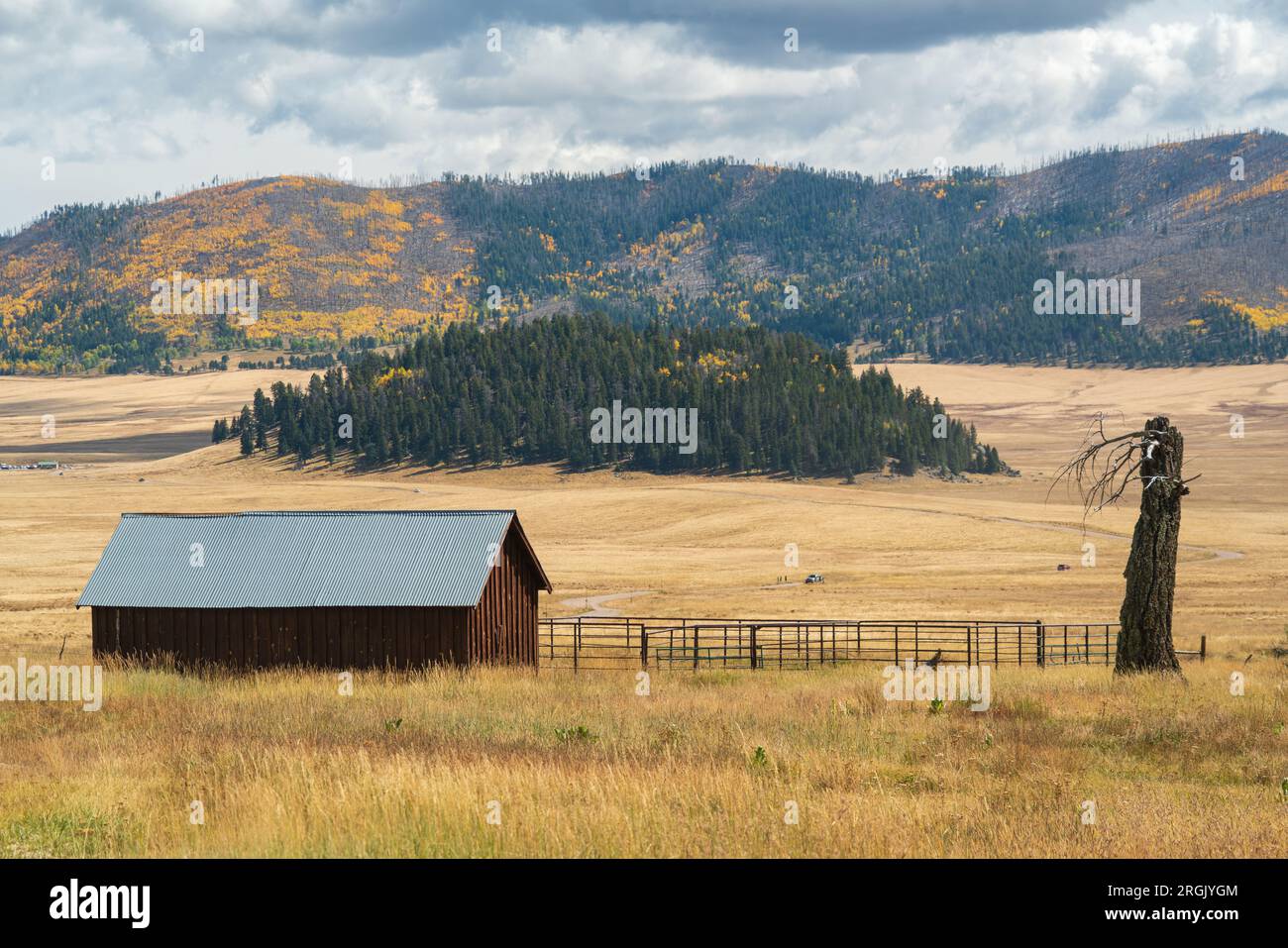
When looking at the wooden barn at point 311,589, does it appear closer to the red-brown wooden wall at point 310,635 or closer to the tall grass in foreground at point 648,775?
the red-brown wooden wall at point 310,635

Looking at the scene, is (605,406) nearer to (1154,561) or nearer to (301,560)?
(301,560)

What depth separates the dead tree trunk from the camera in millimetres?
25141

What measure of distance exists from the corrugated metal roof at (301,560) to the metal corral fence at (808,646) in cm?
456

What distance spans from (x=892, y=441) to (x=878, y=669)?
126m

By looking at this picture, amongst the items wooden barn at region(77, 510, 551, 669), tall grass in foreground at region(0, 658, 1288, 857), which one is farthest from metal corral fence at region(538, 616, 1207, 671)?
tall grass in foreground at region(0, 658, 1288, 857)

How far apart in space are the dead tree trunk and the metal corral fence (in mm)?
6184

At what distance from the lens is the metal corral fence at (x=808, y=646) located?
117 ft

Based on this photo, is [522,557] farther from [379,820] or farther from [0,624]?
[0,624]

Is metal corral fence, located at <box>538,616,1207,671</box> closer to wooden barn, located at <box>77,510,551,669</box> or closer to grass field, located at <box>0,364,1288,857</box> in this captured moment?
grass field, located at <box>0,364,1288,857</box>

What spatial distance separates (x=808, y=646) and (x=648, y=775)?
30.7 metres

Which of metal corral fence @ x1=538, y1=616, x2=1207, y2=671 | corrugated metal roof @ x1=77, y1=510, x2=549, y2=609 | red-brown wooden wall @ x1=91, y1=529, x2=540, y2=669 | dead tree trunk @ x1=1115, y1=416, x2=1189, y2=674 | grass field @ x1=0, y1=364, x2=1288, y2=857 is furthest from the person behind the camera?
metal corral fence @ x1=538, y1=616, x2=1207, y2=671

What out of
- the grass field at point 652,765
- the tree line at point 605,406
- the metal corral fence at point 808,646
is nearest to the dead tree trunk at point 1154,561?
the grass field at point 652,765
